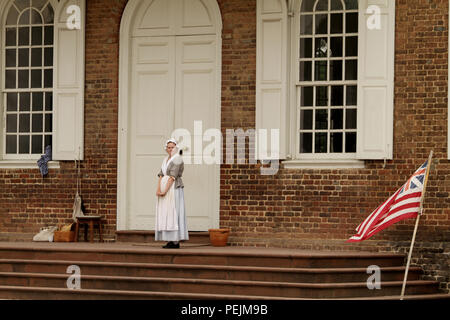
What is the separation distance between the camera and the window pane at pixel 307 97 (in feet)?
48.0

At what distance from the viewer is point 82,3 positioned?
15414 millimetres

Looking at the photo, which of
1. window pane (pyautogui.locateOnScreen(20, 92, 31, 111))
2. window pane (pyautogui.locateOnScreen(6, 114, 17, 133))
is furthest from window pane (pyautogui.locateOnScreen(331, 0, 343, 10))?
window pane (pyautogui.locateOnScreen(6, 114, 17, 133))

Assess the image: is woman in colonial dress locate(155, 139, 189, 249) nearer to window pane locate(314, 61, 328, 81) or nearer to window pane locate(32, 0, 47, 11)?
window pane locate(314, 61, 328, 81)

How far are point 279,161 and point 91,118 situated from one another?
10.2 ft

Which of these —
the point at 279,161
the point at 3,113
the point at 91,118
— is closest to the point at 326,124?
the point at 279,161

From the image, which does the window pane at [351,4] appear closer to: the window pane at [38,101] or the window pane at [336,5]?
the window pane at [336,5]

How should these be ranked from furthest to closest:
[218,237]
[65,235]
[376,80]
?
1. [65,235]
2. [218,237]
3. [376,80]

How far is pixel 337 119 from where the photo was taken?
571 inches

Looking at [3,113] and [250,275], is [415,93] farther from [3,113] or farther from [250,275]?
[3,113]

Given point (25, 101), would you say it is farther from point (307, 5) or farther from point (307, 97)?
point (307, 5)

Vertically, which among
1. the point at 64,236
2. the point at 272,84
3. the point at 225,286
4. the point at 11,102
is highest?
the point at 272,84

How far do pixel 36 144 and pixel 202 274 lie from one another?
4.34 metres

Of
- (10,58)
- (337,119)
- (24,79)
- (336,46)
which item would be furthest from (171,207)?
(10,58)

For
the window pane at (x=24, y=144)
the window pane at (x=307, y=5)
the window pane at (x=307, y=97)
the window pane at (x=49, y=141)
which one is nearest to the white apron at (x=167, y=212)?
the window pane at (x=307, y=97)
